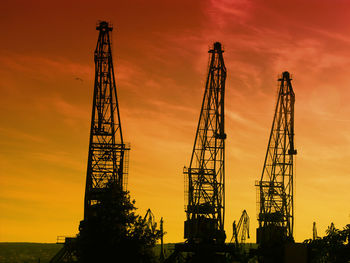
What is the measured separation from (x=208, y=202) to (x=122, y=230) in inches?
1323

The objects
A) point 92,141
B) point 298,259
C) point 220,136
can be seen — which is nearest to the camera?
point 298,259

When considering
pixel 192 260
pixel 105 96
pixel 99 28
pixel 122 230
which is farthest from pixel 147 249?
pixel 99 28

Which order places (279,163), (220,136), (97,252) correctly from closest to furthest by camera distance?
(97,252)
(220,136)
(279,163)

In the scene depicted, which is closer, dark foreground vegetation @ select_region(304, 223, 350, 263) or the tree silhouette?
dark foreground vegetation @ select_region(304, 223, 350, 263)

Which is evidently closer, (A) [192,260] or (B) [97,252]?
(B) [97,252]

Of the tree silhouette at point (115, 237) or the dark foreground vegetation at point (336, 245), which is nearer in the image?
the dark foreground vegetation at point (336, 245)

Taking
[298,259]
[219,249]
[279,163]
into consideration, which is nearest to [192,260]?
[219,249]

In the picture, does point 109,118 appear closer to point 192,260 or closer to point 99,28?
point 99,28

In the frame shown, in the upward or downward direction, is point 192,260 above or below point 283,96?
below

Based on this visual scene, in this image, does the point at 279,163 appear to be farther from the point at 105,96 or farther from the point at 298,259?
the point at 298,259

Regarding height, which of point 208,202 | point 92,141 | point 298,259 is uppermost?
point 92,141

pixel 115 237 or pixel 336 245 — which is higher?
pixel 115 237

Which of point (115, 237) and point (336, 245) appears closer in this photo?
point (336, 245)

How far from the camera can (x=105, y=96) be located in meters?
95.1
